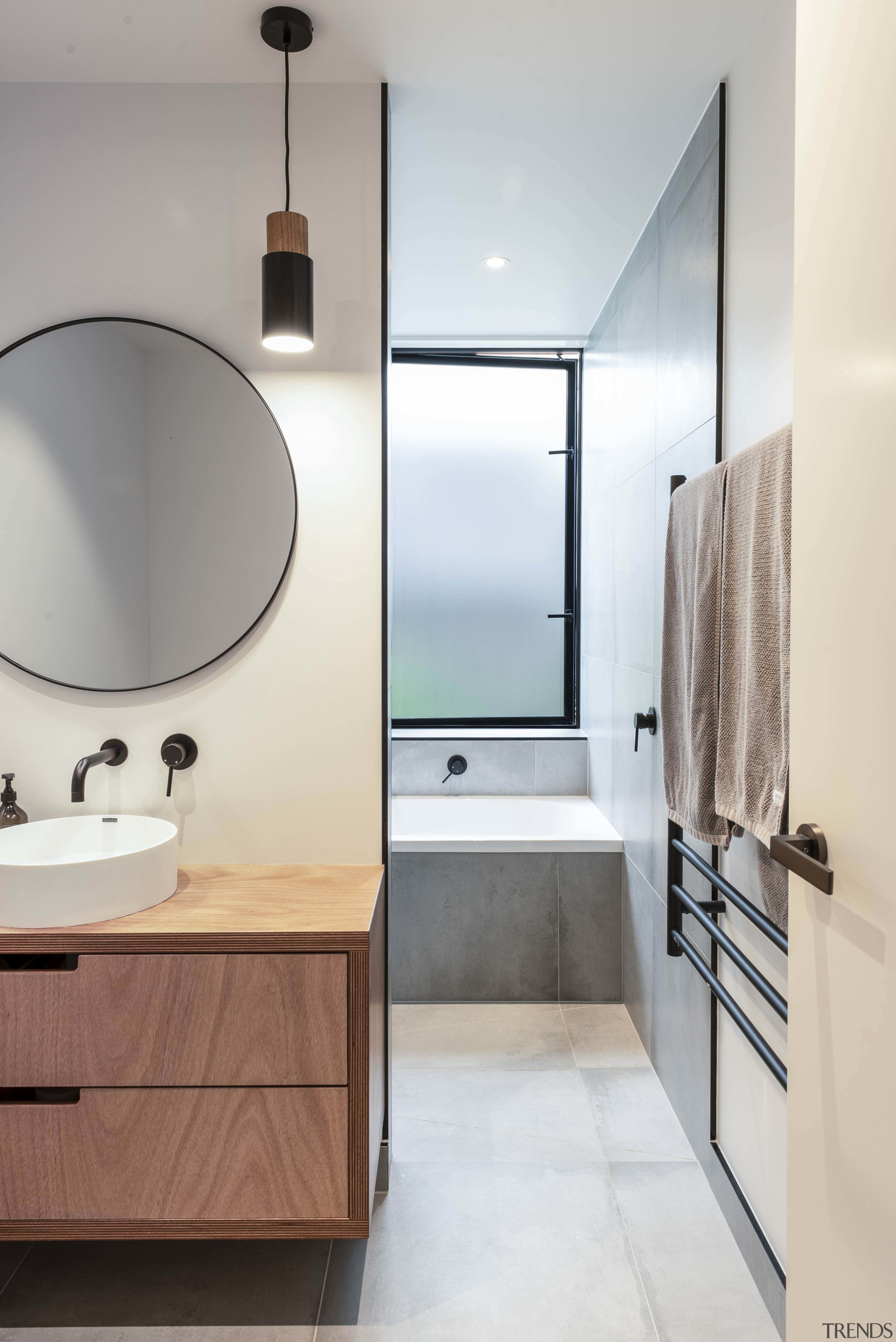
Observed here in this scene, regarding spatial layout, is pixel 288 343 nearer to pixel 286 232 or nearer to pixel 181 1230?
pixel 286 232

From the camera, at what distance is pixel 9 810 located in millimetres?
1747

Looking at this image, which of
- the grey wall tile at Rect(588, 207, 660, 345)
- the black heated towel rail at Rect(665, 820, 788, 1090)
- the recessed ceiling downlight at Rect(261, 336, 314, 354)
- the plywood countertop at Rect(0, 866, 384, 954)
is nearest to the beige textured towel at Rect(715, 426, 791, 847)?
the black heated towel rail at Rect(665, 820, 788, 1090)

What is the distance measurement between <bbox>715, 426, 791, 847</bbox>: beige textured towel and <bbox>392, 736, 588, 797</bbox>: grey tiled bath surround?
188cm

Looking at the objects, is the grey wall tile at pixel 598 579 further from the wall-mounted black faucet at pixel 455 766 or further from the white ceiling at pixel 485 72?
the white ceiling at pixel 485 72

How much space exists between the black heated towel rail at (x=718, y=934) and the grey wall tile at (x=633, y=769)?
0.37 metres

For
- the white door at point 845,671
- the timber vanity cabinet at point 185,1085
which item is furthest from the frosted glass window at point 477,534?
the white door at point 845,671

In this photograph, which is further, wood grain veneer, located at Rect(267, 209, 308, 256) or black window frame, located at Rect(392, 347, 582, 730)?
black window frame, located at Rect(392, 347, 582, 730)

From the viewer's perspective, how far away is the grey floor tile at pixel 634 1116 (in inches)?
78.2

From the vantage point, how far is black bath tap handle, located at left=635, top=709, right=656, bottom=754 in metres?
2.37

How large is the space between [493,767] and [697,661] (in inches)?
72.2

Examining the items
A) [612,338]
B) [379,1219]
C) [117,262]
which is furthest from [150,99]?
[379,1219]

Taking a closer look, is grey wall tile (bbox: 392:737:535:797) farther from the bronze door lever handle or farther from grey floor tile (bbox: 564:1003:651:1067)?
the bronze door lever handle

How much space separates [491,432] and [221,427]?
6.46 ft

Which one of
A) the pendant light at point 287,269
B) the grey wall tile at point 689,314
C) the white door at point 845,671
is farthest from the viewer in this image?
the grey wall tile at point 689,314
